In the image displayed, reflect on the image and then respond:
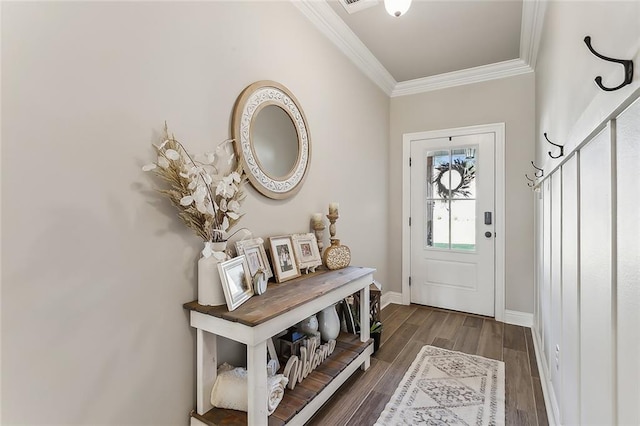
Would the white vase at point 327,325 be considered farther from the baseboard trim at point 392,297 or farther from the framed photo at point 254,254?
the baseboard trim at point 392,297

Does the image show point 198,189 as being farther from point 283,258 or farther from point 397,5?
point 397,5

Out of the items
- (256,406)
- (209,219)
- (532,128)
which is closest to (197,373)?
(256,406)

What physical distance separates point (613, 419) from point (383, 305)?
2.95m

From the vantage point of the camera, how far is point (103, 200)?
1.14m

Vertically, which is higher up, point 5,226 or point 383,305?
point 5,226

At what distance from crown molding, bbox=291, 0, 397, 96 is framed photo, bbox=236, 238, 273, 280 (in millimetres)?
1690

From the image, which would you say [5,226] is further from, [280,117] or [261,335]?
[280,117]

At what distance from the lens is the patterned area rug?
5.68ft

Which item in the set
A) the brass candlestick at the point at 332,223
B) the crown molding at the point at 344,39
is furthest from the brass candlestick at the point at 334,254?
the crown molding at the point at 344,39

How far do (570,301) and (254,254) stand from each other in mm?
1444

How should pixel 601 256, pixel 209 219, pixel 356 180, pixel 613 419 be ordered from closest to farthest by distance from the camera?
pixel 613 419 < pixel 601 256 < pixel 209 219 < pixel 356 180

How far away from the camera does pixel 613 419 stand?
0.75m

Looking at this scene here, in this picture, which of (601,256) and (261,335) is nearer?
(601,256)

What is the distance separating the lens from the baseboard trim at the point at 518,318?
3.11m
